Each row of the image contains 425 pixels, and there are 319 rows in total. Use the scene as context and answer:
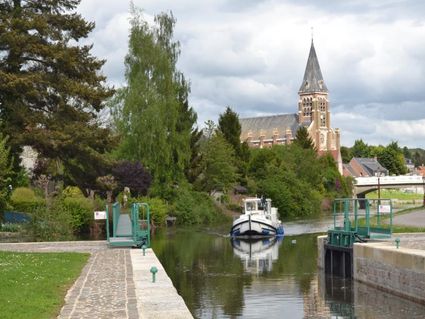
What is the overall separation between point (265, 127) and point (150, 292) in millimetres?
156719

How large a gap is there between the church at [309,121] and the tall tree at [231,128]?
245 ft

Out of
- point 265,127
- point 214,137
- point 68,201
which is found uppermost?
point 265,127

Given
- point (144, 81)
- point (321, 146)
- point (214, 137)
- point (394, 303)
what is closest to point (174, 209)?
point (144, 81)

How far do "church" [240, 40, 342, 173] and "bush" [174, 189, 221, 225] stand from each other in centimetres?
9568

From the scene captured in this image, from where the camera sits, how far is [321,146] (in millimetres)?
160250

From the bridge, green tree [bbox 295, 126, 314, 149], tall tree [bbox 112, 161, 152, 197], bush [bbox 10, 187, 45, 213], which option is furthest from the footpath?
green tree [bbox 295, 126, 314, 149]

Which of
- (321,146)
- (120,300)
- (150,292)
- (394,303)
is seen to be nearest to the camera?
(120,300)

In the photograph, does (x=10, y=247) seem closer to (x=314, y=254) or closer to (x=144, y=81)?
(x=314, y=254)

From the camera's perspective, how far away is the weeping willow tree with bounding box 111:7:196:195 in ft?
190

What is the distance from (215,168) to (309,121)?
97.2m

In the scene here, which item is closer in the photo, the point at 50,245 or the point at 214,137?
the point at 50,245

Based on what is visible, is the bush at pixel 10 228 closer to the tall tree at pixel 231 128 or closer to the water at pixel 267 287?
the water at pixel 267 287

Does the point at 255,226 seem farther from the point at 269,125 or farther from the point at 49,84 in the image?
the point at 269,125

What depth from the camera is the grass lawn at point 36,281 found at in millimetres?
13562
